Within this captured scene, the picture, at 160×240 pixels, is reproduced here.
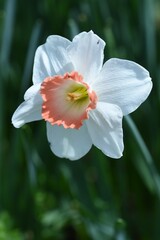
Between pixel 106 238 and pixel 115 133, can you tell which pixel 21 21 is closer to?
pixel 106 238

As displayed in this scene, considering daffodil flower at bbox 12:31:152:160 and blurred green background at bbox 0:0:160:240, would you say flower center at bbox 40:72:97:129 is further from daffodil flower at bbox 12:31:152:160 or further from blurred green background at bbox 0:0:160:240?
blurred green background at bbox 0:0:160:240

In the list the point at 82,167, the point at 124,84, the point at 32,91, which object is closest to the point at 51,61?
the point at 32,91

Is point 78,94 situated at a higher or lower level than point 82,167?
higher

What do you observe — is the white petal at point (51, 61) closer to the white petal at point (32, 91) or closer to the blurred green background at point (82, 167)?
the white petal at point (32, 91)

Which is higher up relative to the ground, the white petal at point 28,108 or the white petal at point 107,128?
the white petal at point 28,108

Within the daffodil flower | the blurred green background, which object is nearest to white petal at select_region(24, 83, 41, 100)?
the daffodil flower

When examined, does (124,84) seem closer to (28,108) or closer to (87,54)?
(87,54)

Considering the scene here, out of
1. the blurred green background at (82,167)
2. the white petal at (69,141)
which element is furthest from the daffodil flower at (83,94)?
the blurred green background at (82,167)

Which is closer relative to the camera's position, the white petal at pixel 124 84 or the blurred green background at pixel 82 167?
the white petal at pixel 124 84
